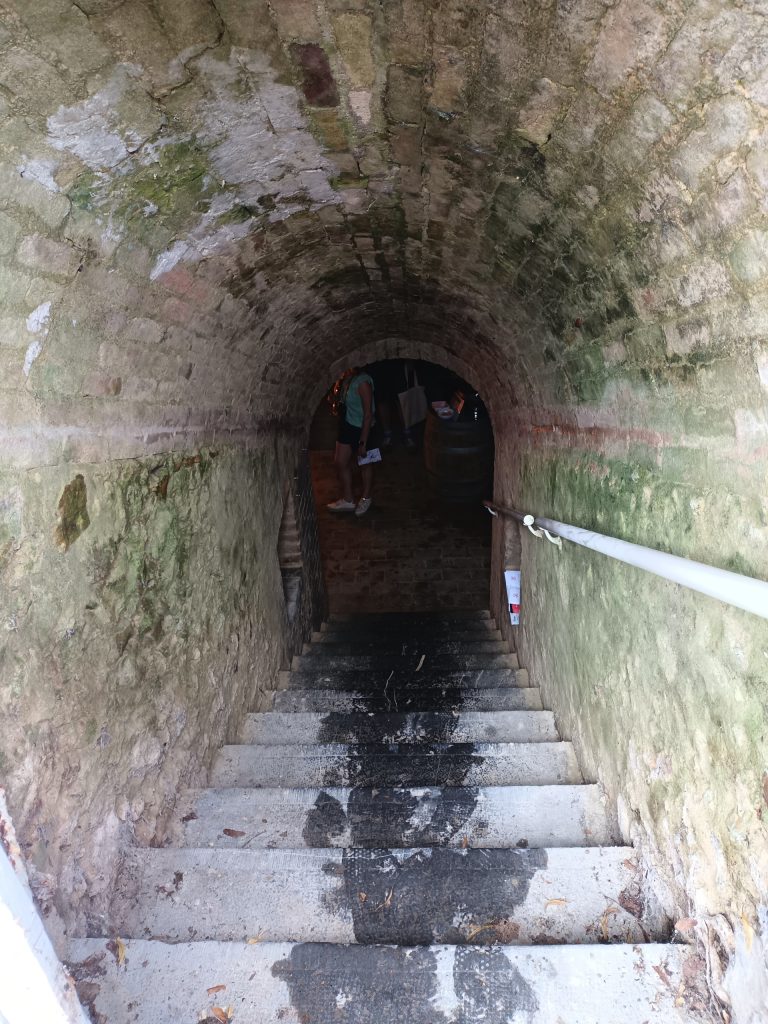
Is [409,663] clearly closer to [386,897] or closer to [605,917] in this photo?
[386,897]

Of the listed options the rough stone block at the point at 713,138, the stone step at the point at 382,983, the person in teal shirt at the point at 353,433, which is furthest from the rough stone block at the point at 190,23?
the person in teal shirt at the point at 353,433

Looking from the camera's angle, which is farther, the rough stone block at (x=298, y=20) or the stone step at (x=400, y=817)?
the stone step at (x=400, y=817)

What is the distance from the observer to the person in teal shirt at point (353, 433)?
922 cm

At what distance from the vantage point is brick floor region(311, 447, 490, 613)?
9.25 meters

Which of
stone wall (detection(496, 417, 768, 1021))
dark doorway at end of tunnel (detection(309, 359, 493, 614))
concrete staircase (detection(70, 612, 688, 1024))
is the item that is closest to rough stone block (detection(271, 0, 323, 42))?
stone wall (detection(496, 417, 768, 1021))

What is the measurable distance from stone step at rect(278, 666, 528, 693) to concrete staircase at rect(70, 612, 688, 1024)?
1.04 metres

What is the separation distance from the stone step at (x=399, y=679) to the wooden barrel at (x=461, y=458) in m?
6.01

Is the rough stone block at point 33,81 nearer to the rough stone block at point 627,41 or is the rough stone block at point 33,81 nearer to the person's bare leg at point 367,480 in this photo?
the rough stone block at point 627,41

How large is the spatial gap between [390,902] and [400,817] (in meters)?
0.55

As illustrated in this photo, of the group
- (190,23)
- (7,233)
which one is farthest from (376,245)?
(7,233)

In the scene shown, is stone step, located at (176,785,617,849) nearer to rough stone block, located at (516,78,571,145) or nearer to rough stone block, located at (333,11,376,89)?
rough stone block, located at (516,78,571,145)

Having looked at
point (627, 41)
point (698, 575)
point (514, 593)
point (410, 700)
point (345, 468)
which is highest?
point (627, 41)

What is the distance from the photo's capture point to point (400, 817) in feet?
9.63

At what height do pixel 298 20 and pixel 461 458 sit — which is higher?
pixel 298 20
